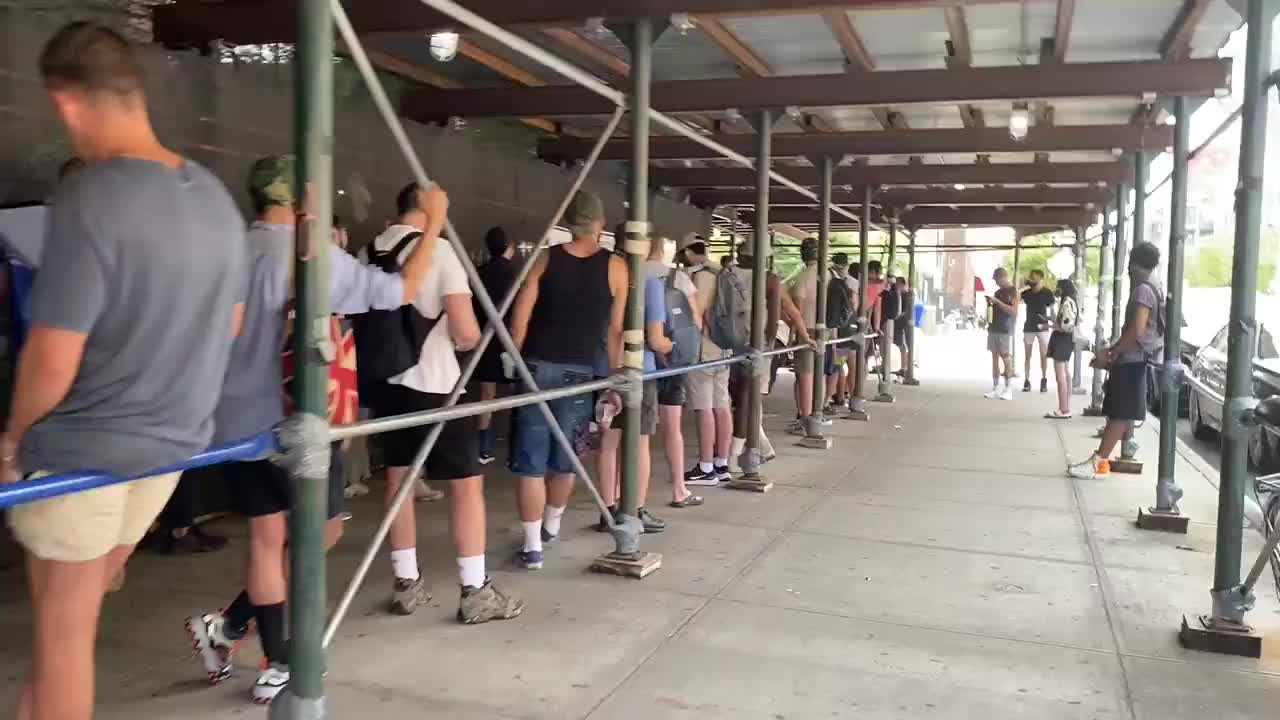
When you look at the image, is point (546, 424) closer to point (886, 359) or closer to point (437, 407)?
point (437, 407)

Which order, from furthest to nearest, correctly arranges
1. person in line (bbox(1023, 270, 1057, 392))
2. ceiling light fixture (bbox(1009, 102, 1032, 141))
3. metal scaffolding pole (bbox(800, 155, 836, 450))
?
person in line (bbox(1023, 270, 1057, 392)) < metal scaffolding pole (bbox(800, 155, 836, 450)) < ceiling light fixture (bbox(1009, 102, 1032, 141))

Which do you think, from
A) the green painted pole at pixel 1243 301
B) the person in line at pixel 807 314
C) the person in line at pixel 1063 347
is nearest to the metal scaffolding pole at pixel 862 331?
the person in line at pixel 807 314

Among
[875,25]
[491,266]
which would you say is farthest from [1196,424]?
[491,266]

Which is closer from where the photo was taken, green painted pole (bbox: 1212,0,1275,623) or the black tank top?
green painted pole (bbox: 1212,0,1275,623)

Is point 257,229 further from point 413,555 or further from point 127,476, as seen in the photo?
point 413,555

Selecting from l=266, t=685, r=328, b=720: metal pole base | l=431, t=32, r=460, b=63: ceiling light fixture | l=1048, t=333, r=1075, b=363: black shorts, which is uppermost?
l=431, t=32, r=460, b=63: ceiling light fixture

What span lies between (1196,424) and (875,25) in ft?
21.8

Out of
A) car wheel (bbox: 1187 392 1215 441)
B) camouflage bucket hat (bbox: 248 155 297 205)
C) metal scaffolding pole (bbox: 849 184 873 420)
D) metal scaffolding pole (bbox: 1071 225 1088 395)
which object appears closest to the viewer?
camouflage bucket hat (bbox: 248 155 297 205)

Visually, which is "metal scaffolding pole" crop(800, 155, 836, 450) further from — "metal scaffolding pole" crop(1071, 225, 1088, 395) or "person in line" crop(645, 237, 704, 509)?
"metal scaffolding pole" crop(1071, 225, 1088, 395)

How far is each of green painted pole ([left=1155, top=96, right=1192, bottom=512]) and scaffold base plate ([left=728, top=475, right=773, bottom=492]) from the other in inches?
96.2

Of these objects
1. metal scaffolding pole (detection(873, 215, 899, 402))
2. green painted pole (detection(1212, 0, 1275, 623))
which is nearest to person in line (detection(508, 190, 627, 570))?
green painted pole (detection(1212, 0, 1275, 623))

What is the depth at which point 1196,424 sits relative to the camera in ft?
34.1

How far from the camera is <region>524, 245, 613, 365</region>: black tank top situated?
15.6 ft

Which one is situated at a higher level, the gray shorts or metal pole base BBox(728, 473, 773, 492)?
the gray shorts
